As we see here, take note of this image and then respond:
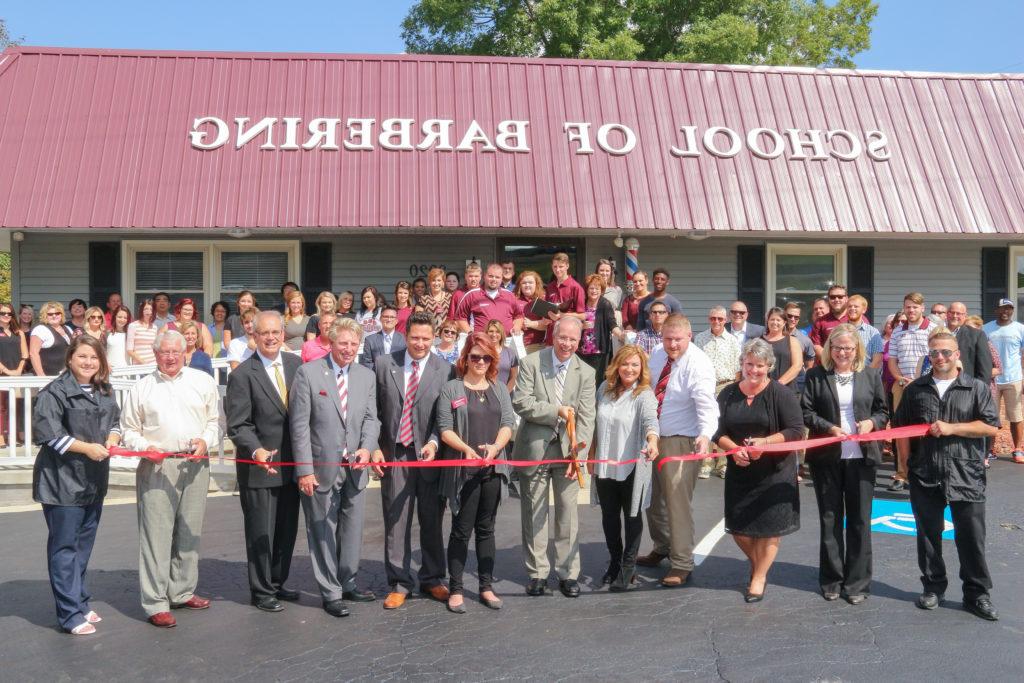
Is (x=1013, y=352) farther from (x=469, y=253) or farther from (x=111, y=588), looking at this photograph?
(x=111, y=588)

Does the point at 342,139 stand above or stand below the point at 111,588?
above

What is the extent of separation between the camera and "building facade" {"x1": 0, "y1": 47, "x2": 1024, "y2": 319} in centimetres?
1255

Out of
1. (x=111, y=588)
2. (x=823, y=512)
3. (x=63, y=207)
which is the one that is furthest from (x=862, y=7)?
(x=111, y=588)

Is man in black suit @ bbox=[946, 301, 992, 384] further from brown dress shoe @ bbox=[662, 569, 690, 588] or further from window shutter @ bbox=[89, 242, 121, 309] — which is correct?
window shutter @ bbox=[89, 242, 121, 309]

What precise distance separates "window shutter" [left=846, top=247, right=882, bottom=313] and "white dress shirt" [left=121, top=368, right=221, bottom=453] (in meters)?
11.2

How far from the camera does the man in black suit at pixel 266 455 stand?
19.1 ft

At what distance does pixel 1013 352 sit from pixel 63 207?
12.1 meters

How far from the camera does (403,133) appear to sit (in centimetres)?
1314

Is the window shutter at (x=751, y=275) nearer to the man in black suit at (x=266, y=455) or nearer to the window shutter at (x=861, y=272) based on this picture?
the window shutter at (x=861, y=272)

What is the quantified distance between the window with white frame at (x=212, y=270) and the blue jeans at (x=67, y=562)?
8386 mm

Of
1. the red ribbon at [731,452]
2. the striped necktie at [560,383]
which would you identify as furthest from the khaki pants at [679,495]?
the striped necktie at [560,383]

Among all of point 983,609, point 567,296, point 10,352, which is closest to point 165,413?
point 567,296

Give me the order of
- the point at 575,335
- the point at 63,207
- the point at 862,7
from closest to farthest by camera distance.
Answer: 1. the point at 575,335
2. the point at 63,207
3. the point at 862,7

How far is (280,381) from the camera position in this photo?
597 centimetres
